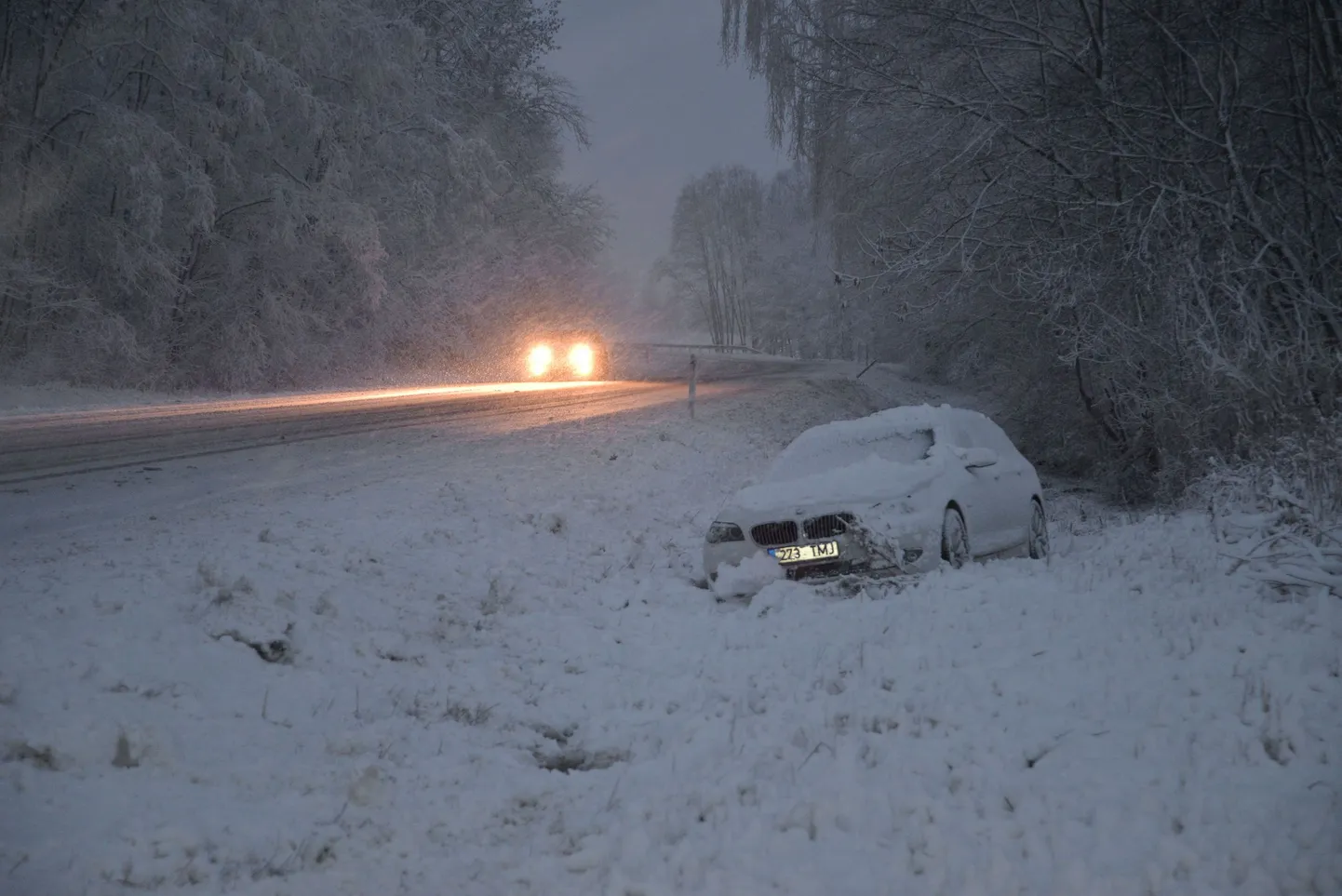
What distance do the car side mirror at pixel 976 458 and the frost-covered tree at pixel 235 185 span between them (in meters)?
18.5

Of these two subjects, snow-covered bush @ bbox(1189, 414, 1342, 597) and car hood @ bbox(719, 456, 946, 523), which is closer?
snow-covered bush @ bbox(1189, 414, 1342, 597)

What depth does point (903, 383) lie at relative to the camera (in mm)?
37500

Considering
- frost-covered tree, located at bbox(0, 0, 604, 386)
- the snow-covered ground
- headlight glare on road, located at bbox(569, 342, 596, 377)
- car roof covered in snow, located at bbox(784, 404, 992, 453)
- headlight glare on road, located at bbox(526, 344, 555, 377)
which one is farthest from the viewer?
headlight glare on road, located at bbox(569, 342, 596, 377)

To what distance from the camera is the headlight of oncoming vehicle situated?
894 centimetres

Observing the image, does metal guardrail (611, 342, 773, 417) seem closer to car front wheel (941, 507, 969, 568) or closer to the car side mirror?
the car side mirror

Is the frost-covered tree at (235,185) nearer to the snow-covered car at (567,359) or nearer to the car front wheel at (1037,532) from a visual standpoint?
the snow-covered car at (567,359)

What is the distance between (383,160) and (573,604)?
22.4m

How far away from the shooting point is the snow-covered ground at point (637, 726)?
4.07 metres

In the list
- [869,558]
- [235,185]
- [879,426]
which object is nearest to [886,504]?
[869,558]

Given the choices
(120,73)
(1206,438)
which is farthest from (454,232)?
(1206,438)

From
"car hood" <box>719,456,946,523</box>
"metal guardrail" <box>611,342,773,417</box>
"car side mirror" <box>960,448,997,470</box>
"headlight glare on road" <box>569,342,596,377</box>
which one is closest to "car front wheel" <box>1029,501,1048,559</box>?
"car side mirror" <box>960,448,997,470</box>

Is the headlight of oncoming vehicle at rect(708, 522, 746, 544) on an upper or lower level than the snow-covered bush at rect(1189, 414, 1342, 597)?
lower

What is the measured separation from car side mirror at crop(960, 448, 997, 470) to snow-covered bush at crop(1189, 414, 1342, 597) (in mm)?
1854

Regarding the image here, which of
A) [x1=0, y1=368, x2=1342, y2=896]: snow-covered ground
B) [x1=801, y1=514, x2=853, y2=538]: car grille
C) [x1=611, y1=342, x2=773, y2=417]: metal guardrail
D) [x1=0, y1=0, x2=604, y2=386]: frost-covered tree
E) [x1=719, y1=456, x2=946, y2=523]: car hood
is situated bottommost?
[x1=0, y1=368, x2=1342, y2=896]: snow-covered ground
